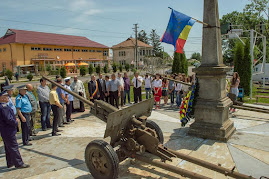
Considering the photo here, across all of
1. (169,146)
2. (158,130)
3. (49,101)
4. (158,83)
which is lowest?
(169,146)

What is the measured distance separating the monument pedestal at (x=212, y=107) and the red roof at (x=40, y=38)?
44.3 meters

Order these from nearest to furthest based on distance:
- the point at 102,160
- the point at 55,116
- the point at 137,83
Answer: the point at 102,160 < the point at 55,116 < the point at 137,83

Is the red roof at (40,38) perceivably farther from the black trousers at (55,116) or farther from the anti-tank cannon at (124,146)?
the anti-tank cannon at (124,146)

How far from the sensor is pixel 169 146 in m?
5.29

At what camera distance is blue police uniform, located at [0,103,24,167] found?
427cm

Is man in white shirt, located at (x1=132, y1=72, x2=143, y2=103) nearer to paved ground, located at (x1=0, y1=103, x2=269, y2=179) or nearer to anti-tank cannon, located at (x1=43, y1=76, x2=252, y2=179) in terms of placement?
paved ground, located at (x1=0, y1=103, x2=269, y2=179)

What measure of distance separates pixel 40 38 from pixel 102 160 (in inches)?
1943

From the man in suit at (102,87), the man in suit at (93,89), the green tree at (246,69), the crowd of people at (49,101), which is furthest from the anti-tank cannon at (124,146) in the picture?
the green tree at (246,69)

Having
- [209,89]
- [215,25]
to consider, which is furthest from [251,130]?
[215,25]

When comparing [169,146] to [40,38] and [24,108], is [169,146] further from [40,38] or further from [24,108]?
[40,38]

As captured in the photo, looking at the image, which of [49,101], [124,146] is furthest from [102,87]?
[124,146]

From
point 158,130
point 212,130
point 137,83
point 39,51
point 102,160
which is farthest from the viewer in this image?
point 39,51

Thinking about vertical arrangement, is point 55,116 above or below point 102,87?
below

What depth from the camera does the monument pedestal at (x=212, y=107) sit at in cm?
547
